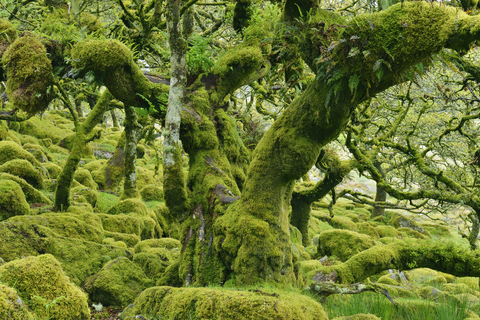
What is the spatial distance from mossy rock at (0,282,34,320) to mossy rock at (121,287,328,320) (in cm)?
134

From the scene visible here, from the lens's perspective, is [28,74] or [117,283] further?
[28,74]

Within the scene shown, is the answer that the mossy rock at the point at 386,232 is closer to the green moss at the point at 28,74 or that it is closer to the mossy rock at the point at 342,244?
the mossy rock at the point at 342,244

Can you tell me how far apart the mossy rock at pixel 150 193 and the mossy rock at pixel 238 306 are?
1138 centimetres

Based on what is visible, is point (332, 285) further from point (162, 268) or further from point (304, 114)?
point (162, 268)

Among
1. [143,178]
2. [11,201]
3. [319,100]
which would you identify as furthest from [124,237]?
[143,178]

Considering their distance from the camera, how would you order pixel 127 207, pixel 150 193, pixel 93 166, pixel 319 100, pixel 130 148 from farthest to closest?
pixel 93 166
pixel 150 193
pixel 130 148
pixel 127 207
pixel 319 100

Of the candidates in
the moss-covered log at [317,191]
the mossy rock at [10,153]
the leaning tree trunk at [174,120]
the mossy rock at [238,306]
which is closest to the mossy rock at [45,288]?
the mossy rock at [238,306]

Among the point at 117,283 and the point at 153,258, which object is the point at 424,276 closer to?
the point at 153,258

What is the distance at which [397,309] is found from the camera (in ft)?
15.4

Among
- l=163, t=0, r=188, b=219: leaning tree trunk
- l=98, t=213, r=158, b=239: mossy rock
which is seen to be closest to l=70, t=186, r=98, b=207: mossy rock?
l=98, t=213, r=158, b=239: mossy rock

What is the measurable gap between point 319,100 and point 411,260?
3209mm

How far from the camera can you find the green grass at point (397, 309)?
441 cm

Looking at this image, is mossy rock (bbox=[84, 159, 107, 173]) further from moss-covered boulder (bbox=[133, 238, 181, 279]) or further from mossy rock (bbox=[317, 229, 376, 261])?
mossy rock (bbox=[317, 229, 376, 261])

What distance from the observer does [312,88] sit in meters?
4.84
